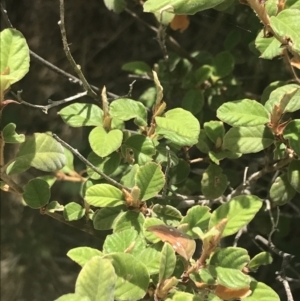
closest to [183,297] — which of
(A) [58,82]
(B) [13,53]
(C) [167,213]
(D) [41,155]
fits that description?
(C) [167,213]

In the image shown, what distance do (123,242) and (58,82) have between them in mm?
817

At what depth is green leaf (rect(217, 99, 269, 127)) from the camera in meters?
0.63

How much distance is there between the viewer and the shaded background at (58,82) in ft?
4.11

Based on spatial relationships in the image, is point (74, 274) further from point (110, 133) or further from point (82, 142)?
point (110, 133)

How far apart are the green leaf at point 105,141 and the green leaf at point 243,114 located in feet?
0.49

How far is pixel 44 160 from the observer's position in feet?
2.12

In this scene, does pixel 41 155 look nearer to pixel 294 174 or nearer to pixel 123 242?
pixel 123 242

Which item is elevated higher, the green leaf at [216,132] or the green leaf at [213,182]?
the green leaf at [216,132]

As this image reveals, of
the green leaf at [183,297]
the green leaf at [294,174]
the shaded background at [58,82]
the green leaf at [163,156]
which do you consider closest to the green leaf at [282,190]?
the green leaf at [294,174]

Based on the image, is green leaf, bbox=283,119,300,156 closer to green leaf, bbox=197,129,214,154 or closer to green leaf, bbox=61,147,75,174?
green leaf, bbox=197,129,214,154

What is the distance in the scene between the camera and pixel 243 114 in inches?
25.1

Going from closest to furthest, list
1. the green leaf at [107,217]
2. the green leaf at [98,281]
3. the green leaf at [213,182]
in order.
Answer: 1. the green leaf at [98,281]
2. the green leaf at [107,217]
3. the green leaf at [213,182]

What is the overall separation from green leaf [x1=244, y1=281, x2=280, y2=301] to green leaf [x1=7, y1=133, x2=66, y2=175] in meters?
0.30

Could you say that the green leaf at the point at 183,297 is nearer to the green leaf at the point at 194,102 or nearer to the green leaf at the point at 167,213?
the green leaf at the point at 167,213
